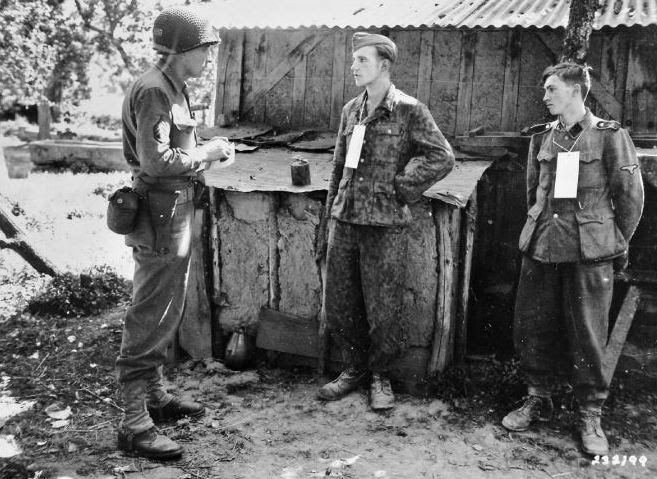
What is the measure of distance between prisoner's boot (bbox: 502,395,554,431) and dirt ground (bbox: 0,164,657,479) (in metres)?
0.06

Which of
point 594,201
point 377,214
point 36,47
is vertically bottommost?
point 377,214

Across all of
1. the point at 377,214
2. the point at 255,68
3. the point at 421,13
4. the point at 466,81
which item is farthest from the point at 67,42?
the point at 377,214

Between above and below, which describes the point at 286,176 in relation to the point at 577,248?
above

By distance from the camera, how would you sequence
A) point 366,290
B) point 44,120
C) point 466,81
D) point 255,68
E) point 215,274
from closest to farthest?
point 366,290
point 215,274
point 466,81
point 255,68
point 44,120

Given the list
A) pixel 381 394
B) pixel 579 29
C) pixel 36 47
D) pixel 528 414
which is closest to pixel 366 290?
pixel 381 394

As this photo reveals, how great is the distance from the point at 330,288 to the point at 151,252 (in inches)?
53.4

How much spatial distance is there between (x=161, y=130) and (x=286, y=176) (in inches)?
65.6

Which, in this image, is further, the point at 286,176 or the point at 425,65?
the point at 425,65

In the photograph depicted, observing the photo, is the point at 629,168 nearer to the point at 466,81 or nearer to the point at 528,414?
the point at 528,414

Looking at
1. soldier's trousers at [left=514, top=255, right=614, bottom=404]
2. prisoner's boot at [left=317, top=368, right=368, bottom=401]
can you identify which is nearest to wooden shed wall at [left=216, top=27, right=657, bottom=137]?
soldier's trousers at [left=514, top=255, right=614, bottom=404]

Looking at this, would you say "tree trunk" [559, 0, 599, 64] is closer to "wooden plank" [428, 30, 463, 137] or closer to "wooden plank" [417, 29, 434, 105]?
"wooden plank" [428, 30, 463, 137]

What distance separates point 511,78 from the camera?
5625 mm

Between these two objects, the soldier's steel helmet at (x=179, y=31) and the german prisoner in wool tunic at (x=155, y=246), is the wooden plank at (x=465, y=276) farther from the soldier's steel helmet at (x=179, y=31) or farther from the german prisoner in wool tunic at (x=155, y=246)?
the soldier's steel helmet at (x=179, y=31)

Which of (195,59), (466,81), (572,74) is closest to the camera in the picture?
(195,59)
